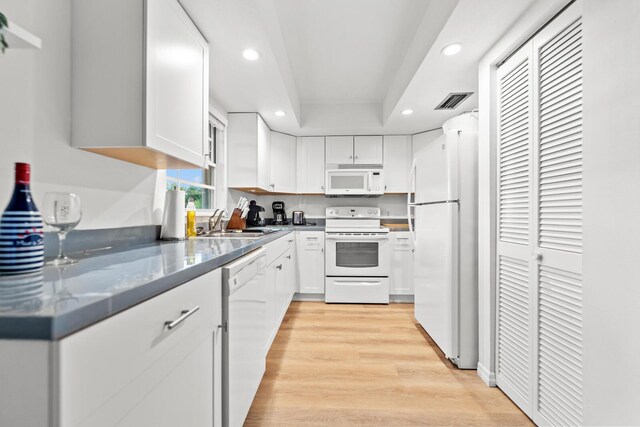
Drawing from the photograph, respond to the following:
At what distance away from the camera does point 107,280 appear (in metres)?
0.70

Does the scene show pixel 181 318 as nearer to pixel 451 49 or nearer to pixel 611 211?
pixel 611 211

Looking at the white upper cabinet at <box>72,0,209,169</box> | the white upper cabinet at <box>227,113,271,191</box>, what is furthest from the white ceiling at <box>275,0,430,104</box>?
the white upper cabinet at <box>72,0,209,169</box>

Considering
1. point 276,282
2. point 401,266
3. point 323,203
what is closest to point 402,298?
point 401,266

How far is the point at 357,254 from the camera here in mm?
3578

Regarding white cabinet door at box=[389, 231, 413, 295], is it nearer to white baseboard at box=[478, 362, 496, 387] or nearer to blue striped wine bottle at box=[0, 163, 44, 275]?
white baseboard at box=[478, 362, 496, 387]

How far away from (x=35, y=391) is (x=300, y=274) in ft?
10.7

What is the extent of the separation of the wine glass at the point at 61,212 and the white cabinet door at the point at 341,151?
327 centimetres

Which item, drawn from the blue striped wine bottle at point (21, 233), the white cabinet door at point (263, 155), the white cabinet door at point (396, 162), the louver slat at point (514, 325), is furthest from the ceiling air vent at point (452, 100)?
the blue striped wine bottle at point (21, 233)

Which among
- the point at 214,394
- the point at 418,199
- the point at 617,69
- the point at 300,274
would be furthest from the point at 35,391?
the point at 300,274

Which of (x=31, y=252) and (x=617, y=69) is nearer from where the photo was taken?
(x=31, y=252)

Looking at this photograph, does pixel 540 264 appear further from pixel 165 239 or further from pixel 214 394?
pixel 165 239

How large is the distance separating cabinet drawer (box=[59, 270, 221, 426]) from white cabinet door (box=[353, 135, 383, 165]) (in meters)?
3.36

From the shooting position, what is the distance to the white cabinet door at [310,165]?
4066 millimetres

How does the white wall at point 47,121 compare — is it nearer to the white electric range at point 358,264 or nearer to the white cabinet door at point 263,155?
the white cabinet door at point 263,155
